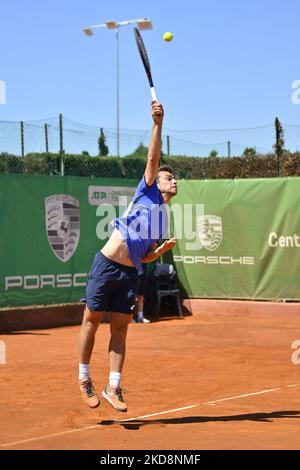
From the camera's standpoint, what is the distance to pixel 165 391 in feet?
24.8

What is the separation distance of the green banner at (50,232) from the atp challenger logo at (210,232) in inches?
58.3

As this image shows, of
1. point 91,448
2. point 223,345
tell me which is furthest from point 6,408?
point 223,345

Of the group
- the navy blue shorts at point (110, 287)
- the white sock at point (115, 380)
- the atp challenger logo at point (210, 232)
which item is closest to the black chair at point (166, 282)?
the atp challenger logo at point (210, 232)

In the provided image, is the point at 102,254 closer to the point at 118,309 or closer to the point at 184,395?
the point at 118,309

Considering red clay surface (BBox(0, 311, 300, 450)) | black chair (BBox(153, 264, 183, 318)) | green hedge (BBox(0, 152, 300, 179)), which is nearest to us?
red clay surface (BBox(0, 311, 300, 450))

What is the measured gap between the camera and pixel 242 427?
5945 millimetres

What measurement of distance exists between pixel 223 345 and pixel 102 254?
15.3 ft

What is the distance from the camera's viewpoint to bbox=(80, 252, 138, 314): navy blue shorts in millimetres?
6516

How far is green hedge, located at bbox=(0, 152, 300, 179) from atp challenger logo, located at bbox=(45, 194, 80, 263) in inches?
57.2

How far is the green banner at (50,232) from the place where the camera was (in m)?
12.8
